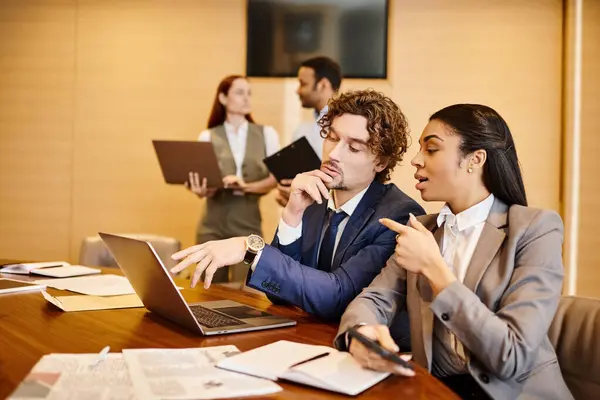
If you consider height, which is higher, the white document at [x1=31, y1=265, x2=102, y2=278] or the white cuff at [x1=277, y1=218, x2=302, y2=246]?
the white cuff at [x1=277, y1=218, x2=302, y2=246]

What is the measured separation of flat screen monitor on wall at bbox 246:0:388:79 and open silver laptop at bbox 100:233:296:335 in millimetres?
3165

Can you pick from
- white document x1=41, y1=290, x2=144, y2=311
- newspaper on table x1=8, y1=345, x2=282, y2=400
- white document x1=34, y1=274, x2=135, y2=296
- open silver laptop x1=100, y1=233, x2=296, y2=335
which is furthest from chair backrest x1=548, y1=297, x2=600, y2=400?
white document x1=34, y1=274, x2=135, y2=296

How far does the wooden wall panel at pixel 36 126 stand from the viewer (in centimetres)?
475

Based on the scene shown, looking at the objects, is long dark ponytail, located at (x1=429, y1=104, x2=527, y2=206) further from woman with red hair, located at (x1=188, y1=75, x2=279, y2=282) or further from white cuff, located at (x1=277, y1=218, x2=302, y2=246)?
woman with red hair, located at (x1=188, y1=75, x2=279, y2=282)

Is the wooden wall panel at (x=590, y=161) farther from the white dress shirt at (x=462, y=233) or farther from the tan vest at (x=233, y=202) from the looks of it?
the white dress shirt at (x=462, y=233)

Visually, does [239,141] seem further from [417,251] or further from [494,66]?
[417,251]

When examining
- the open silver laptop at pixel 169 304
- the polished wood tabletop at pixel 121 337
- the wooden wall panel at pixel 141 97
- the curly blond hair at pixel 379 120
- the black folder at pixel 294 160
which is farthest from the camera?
the wooden wall panel at pixel 141 97

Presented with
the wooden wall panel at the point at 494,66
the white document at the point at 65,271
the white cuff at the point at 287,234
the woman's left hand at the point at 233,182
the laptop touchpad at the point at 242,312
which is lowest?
the white document at the point at 65,271

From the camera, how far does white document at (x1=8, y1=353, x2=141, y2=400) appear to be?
938 millimetres

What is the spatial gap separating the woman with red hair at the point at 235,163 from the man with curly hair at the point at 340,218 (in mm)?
1598

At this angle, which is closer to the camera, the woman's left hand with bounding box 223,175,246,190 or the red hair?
the woman's left hand with bounding box 223,175,246,190

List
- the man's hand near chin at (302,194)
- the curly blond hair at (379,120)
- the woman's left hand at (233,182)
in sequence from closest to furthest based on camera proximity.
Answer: the man's hand near chin at (302,194) → the curly blond hair at (379,120) → the woman's left hand at (233,182)

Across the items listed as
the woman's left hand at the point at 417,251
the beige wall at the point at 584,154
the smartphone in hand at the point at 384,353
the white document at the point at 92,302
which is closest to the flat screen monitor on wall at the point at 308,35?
the beige wall at the point at 584,154

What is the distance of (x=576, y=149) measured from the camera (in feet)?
14.2
